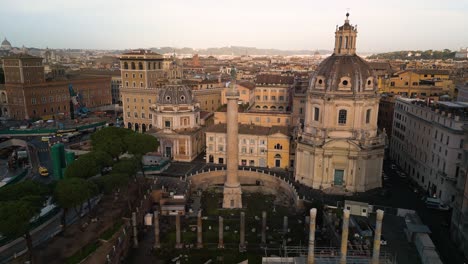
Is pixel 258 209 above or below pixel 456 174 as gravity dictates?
below

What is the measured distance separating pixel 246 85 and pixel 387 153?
32.4m

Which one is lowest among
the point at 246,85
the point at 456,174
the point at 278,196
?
the point at 278,196

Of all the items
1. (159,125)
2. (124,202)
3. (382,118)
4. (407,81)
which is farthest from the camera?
(407,81)

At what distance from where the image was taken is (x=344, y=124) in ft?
171

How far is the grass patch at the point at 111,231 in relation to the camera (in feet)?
116

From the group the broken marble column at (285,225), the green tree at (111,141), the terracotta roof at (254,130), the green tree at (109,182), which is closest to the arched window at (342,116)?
the terracotta roof at (254,130)

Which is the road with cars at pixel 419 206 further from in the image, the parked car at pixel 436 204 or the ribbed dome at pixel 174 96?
the ribbed dome at pixel 174 96

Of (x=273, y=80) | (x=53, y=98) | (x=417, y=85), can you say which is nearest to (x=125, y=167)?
(x=273, y=80)

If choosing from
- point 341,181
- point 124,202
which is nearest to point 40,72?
point 124,202

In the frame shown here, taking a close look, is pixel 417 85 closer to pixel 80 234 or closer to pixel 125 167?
pixel 125 167

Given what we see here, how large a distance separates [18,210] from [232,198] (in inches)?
1041

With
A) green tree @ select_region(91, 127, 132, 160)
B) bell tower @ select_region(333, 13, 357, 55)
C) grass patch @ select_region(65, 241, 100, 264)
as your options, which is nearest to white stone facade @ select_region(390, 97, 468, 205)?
bell tower @ select_region(333, 13, 357, 55)

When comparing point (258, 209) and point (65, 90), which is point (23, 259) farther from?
point (65, 90)

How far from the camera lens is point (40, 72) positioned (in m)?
104
